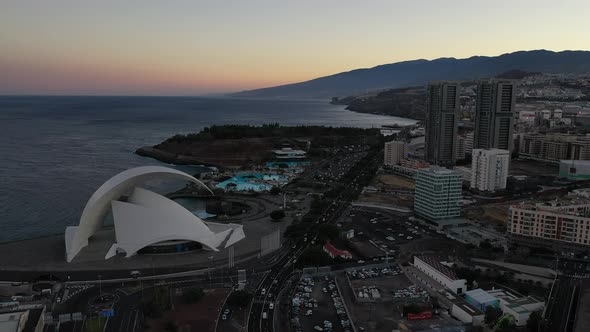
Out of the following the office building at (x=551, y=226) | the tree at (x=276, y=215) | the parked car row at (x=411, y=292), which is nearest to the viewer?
the parked car row at (x=411, y=292)

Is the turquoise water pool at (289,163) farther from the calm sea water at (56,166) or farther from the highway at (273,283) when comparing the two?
the highway at (273,283)

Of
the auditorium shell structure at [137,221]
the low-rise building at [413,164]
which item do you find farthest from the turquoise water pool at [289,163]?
the auditorium shell structure at [137,221]

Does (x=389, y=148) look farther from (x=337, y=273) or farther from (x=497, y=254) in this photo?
(x=337, y=273)

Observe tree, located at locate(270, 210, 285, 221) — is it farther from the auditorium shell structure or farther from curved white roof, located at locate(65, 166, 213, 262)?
curved white roof, located at locate(65, 166, 213, 262)

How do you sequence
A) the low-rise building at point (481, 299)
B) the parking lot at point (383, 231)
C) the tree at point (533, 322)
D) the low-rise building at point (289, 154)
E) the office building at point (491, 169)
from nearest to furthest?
the tree at point (533, 322) < the low-rise building at point (481, 299) < the parking lot at point (383, 231) < the office building at point (491, 169) < the low-rise building at point (289, 154)

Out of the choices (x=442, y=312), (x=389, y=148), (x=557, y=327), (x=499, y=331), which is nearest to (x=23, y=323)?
(x=442, y=312)

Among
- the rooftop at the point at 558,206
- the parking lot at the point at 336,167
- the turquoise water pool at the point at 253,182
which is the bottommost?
the turquoise water pool at the point at 253,182
